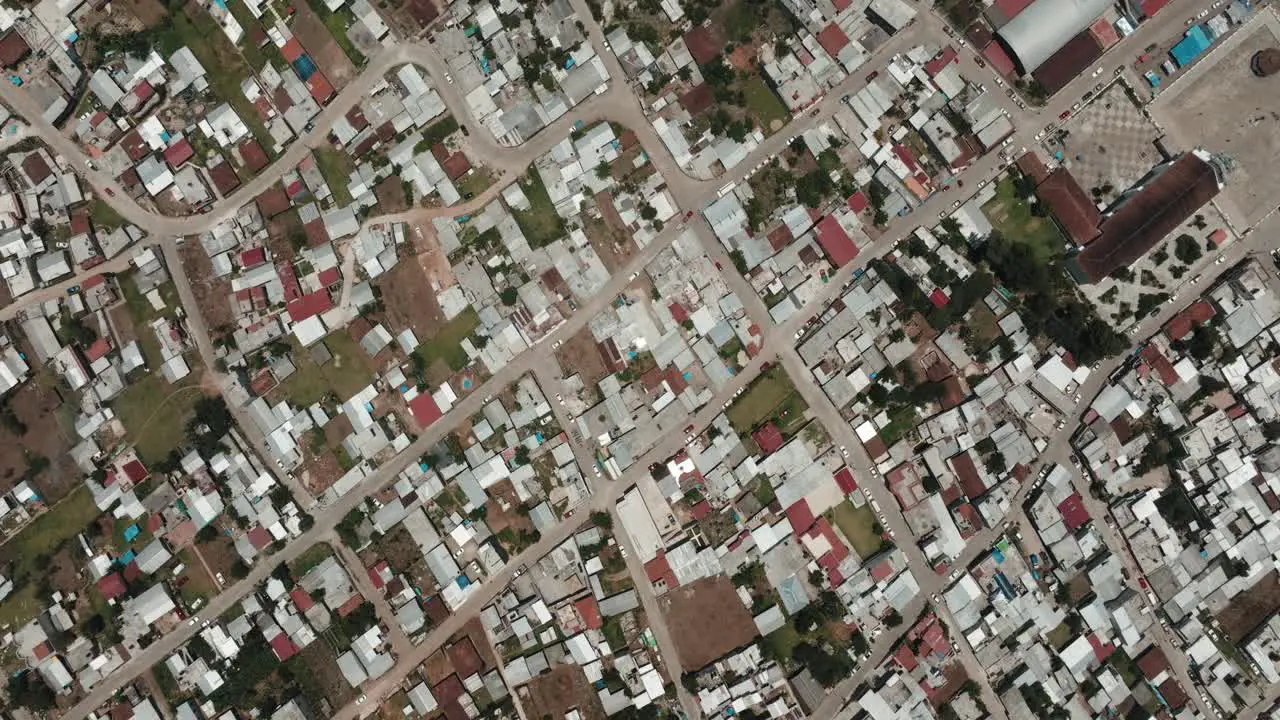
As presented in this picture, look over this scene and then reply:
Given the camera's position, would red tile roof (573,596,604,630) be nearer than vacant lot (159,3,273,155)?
Yes

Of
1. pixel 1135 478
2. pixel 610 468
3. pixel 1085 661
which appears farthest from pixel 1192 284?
pixel 610 468

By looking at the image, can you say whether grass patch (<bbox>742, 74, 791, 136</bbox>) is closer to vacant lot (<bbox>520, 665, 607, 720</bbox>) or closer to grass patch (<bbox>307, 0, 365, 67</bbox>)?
grass patch (<bbox>307, 0, 365, 67</bbox>)

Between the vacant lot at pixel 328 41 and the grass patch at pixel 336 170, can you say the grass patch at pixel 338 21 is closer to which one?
the vacant lot at pixel 328 41

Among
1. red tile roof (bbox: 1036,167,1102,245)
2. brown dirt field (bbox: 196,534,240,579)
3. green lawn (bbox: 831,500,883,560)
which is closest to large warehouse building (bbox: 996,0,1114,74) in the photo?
red tile roof (bbox: 1036,167,1102,245)

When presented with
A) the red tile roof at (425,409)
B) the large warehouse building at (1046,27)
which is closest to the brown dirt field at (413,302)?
the red tile roof at (425,409)

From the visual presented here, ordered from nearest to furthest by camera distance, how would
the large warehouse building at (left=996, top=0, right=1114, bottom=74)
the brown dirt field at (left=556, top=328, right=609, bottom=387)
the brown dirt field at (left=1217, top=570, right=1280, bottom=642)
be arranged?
the brown dirt field at (left=1217, top=570, right=1280, bottom=642) → the large warehouse building at (left=996, top=0, right=1114, bottom=74) → the brown dirt field at (left=556, top=328, right=609, bottom=387)

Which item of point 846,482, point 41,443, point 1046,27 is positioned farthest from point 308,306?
point 1046,27

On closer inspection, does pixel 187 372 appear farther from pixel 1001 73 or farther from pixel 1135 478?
pixel 1135 478
